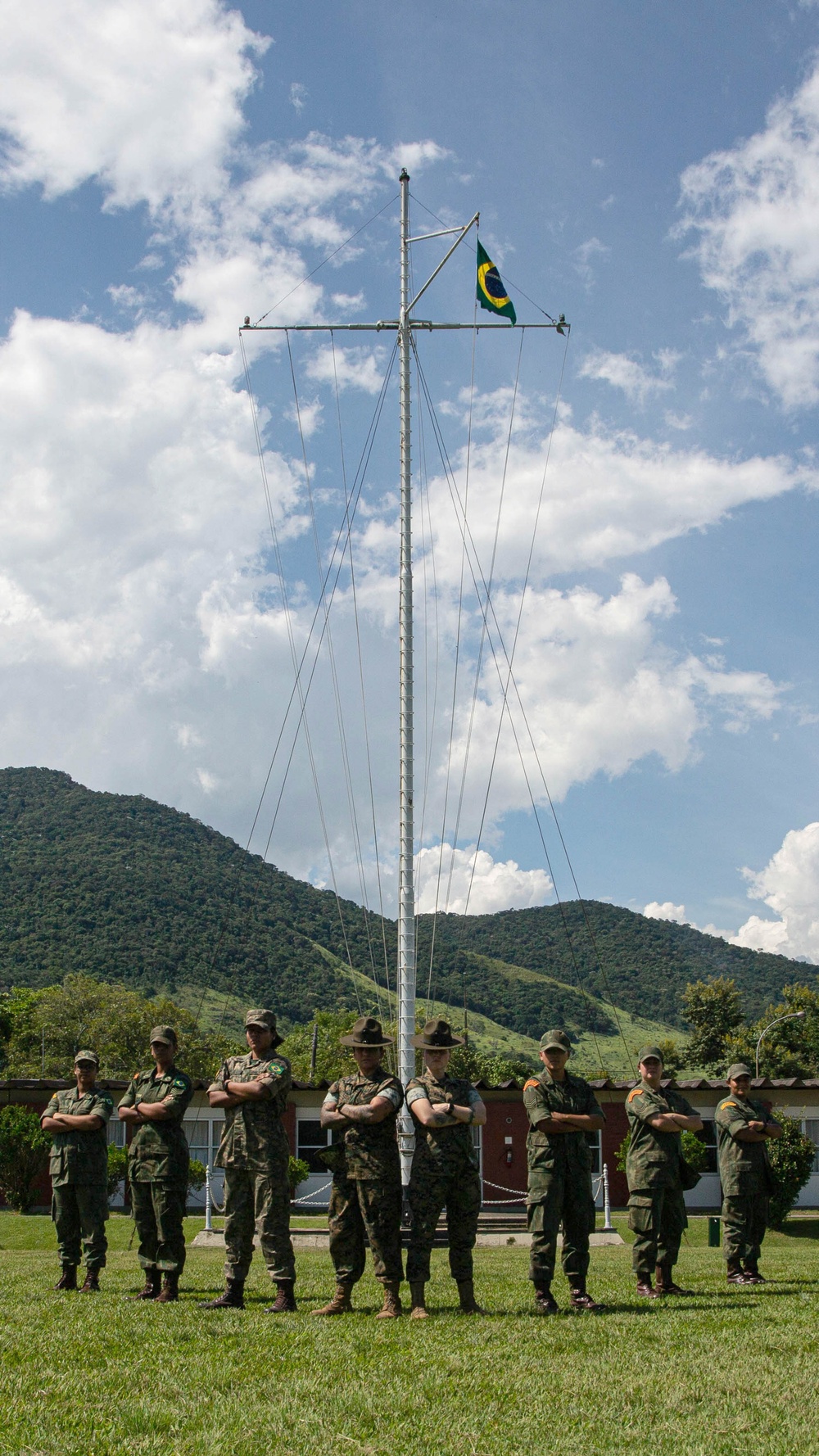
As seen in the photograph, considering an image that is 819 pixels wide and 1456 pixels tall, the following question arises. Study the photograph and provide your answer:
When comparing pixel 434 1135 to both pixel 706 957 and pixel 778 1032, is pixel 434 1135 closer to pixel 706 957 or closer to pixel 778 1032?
pixel 778 1032

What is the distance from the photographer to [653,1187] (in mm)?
8438

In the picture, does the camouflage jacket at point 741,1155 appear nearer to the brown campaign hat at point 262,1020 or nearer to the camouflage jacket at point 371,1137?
the camouflage jacket at point 371,1137

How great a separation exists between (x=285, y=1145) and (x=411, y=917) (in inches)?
320

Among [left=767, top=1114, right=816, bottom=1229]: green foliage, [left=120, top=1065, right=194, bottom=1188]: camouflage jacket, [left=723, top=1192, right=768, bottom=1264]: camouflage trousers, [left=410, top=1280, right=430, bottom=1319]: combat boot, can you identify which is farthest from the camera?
[left=767, top=1114, right=816, bottom=1229]: green foliage

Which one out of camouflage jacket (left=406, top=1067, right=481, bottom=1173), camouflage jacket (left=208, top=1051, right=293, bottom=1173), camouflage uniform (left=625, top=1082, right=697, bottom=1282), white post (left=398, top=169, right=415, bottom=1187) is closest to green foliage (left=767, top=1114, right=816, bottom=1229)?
white post (left=398, top=169, right=415, bottom=1187)

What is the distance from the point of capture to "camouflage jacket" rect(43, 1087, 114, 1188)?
8.91 m

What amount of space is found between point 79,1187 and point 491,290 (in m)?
15.9

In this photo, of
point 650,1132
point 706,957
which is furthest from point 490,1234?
point 706,957

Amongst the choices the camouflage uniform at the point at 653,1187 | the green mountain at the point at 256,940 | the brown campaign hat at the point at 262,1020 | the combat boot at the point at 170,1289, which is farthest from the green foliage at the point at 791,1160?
the green mountain at the point at 256,940

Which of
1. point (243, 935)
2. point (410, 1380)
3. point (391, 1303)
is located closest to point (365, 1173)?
point (391, 1303)

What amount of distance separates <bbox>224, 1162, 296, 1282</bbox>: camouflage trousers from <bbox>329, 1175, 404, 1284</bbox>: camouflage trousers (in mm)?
312

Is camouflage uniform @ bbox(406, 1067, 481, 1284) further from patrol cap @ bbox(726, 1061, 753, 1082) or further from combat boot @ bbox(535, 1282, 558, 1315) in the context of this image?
patrol cap @ bbox(726, 1061, 753, 1082)

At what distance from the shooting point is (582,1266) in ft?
25.4

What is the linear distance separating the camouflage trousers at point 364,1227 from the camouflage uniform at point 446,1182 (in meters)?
0.12
